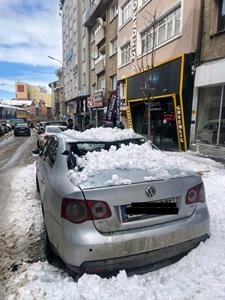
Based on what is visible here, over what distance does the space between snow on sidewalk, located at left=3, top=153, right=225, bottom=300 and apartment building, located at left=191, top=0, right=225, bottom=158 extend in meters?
8.52

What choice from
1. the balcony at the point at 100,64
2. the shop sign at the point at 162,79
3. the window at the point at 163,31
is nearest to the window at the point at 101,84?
the balcony at the point at 100,64

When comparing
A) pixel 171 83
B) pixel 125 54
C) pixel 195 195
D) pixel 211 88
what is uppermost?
pixel 125 54

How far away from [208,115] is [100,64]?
61.8 ft

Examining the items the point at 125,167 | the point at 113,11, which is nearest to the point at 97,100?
the point at 113,11

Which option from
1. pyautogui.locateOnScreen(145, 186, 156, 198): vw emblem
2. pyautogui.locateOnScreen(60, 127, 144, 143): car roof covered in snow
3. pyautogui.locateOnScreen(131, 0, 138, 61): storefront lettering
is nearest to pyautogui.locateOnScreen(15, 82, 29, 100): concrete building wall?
pyautogui.locateOnScreen(131, 0, 138, 61): storefront lettering

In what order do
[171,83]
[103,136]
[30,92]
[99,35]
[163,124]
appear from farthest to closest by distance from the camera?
[30,92]
[99,35]
[163,124]
[171,83]
[103,136]

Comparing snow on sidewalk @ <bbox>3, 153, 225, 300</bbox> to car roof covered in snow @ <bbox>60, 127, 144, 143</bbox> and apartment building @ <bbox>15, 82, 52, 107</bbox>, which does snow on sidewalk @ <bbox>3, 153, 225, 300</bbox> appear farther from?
apartment building @ <bbox>15, 82, 52, 107</bbox>

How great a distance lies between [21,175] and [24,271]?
20.3ft

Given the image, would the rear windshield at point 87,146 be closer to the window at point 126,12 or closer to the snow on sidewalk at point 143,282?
the snow on sidewalk at point 143,282

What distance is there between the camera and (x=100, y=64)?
94.3ft

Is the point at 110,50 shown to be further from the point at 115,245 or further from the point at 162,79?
the point at 115,245

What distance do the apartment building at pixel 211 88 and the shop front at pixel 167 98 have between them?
1.41 feet

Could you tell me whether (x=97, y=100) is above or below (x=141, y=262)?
above

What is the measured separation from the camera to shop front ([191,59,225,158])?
1104 centimetres
